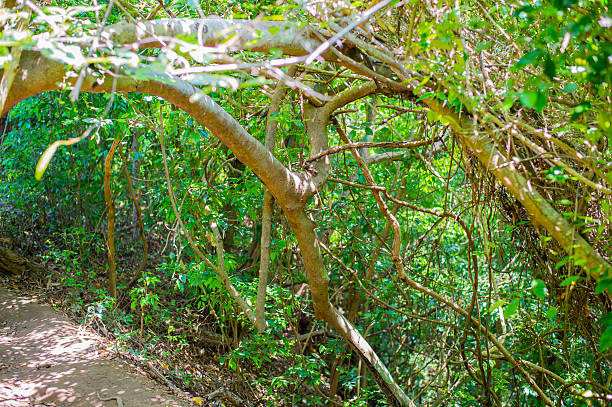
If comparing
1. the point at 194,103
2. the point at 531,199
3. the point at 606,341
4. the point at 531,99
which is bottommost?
the point at 606,341

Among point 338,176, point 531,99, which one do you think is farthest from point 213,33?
point 338,176

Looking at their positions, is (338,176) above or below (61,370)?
above

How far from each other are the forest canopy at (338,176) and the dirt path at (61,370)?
1.82 ft

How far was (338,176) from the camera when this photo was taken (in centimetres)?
596

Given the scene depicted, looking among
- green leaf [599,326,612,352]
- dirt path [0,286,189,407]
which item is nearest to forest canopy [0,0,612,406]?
green leaf [599,326,612,352]

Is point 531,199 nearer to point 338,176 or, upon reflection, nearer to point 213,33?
point 213,33

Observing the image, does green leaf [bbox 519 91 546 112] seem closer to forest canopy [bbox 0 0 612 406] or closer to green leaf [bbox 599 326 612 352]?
forest canopy [bbox 0 0 612 406]

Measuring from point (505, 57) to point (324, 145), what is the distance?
1686 mm

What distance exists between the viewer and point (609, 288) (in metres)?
1.83

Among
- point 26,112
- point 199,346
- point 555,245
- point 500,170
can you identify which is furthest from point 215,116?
point 26,112

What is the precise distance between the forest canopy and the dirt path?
555mm

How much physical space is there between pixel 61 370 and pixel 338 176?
3.48 m

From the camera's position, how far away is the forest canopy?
6.79 feet

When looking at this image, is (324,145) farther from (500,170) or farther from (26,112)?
(26,112)
